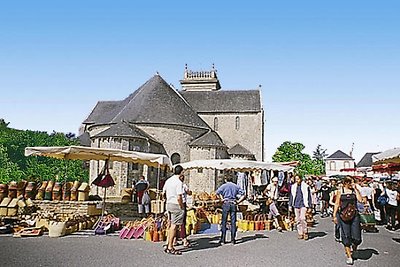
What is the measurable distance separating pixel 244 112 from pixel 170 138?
12.8 m

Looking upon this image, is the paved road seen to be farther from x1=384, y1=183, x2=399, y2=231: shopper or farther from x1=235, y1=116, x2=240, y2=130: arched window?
x1=235, y1=116, x2=240, y2=130: arched window

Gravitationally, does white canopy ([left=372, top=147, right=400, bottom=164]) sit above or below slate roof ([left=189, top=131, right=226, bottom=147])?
below

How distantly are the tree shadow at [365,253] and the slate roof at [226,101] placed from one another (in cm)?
4095

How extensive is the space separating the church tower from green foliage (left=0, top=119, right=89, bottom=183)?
18.2m

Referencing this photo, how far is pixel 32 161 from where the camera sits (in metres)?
56.2

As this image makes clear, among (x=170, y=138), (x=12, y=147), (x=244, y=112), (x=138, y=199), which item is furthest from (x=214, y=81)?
(x=138, y=199)

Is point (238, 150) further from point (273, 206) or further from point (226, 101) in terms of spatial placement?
point (273, 206)

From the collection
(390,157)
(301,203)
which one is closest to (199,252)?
(301,203)

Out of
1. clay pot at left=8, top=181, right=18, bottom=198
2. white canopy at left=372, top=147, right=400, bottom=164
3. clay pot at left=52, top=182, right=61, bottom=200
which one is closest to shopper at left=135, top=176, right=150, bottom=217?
clay pot at left=52, top=182, right=61, bottom=200

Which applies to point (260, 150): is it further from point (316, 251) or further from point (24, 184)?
point (316, 251)

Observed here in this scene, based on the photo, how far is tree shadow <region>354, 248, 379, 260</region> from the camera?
9130 mm

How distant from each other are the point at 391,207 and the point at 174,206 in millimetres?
9527

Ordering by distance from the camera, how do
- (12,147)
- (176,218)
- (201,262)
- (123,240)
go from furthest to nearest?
(12,147)
(123,240)
(176,218)
(201,262)

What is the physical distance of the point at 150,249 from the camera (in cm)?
984
